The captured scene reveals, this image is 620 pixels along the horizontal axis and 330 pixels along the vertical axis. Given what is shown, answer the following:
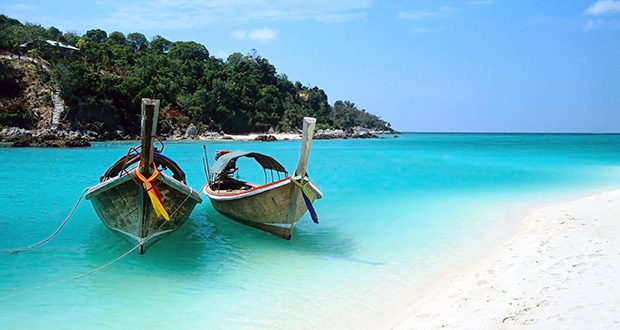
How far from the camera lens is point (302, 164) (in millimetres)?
7684

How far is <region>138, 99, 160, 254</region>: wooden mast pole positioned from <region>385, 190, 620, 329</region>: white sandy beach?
435cm

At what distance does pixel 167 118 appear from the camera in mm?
61719

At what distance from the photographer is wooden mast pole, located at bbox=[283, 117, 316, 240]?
7.32m

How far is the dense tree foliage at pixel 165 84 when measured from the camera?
5181 cm

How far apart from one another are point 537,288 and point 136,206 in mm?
6106

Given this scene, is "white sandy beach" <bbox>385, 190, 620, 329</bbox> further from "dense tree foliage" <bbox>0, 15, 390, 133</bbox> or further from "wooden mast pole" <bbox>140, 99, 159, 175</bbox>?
"dense tree foliage" <bbox>0, 15, 390, 133</bbox>

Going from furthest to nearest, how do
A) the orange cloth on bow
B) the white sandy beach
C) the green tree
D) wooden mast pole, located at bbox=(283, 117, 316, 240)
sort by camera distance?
1. the green tree
2. wooden mast pole, located at bbox=(283, 117, 316, 240)
3. the orange cloth on bow
4. the white sandy beach

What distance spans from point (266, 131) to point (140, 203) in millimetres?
Answer: 70170

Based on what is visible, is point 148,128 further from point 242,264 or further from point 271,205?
point 271,205

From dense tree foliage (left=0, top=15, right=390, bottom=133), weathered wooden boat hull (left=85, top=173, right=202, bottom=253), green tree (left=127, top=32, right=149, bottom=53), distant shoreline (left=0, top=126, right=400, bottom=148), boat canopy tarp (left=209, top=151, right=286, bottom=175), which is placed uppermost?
green tree (left=127, top=32, right=149, bottom=53)

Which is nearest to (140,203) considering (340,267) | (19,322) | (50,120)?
(19,322)

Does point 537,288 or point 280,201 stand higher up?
point 280,201

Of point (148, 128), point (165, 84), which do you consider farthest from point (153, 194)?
point (165, 84)

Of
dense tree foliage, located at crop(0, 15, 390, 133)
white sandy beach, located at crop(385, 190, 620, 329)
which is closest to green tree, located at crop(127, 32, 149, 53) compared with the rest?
dense tree foliage, located at crop(0, 15, 390, 133)
